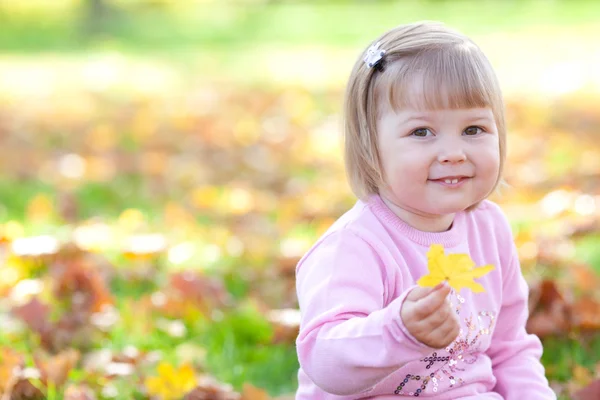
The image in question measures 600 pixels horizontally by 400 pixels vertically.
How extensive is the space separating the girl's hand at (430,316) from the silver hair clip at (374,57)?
54 centimetres

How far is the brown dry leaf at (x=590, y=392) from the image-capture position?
2400 mm

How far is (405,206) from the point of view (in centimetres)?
208

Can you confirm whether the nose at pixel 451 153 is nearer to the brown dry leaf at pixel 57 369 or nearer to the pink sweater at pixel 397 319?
the pink sweater at pixel 397 319

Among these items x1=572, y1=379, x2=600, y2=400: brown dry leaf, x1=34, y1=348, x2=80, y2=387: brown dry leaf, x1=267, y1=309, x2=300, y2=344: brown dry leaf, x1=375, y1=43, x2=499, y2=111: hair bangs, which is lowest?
x1=572, y1=379, x2=600, y2=400: brown dry leaf

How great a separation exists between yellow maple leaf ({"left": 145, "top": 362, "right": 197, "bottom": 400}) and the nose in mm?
971

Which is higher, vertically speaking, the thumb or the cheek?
the cheek

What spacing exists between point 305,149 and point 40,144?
172 centimetres

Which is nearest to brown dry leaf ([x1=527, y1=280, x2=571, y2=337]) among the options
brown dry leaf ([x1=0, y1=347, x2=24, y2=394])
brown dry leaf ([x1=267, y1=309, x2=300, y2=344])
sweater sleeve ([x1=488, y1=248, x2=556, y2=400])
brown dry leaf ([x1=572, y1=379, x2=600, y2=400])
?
brown dry leaf ([x1=572, y1=379, x2=600, y2=400])

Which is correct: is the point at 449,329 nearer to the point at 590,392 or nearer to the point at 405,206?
the point at 405,206

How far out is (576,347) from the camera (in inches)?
113

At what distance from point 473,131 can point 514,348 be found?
1.92ft

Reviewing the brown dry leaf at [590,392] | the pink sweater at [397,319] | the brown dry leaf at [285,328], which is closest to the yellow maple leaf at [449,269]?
the pink sweater at [397,319]

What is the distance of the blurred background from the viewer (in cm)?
283

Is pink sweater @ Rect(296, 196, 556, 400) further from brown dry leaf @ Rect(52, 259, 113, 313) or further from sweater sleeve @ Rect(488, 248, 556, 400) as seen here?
brown dry leaf @ Rect(52, 259, 113, 313)
